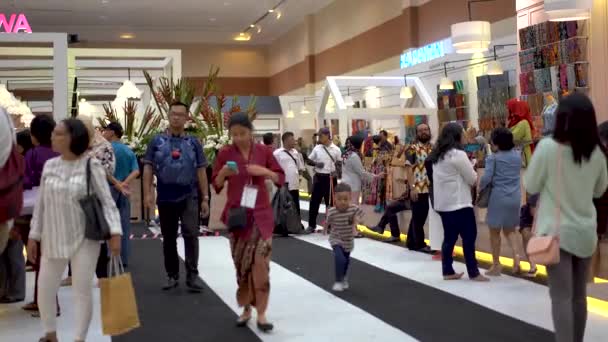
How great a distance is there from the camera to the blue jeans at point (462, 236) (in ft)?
20.6

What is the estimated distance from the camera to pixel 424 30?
57.4 feet

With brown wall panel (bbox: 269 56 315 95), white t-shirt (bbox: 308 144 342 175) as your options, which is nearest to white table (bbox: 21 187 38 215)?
white t-shirt (bbox: 308 144 342 175)

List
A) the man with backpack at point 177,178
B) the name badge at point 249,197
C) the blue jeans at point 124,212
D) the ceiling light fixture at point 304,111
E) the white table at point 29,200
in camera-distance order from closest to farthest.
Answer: the name badge at point 249,197 → the white table at point 29,200 → the man with backpack at point 177,178 → the blue jeans at point 124,212 → the ceiling light fixture at point 304,111

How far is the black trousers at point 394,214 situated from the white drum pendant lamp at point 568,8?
280 cm

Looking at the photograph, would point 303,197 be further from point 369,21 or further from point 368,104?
point 369,21

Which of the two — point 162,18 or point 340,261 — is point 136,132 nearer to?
point 340,261

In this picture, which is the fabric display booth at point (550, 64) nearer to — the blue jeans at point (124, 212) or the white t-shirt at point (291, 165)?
the white t-shirt at point (291, 165)

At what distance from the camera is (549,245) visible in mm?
3244

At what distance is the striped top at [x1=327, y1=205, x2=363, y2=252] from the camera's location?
6000 mm

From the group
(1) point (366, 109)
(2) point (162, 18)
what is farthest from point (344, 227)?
(2) point (162, 18)

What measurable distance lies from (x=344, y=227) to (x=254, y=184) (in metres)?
1.51

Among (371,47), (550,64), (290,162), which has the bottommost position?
(290,162)

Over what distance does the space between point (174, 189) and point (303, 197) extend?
1308cm

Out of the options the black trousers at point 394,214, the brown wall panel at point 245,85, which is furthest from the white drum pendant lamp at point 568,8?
the brown wall panel at point 245,85
